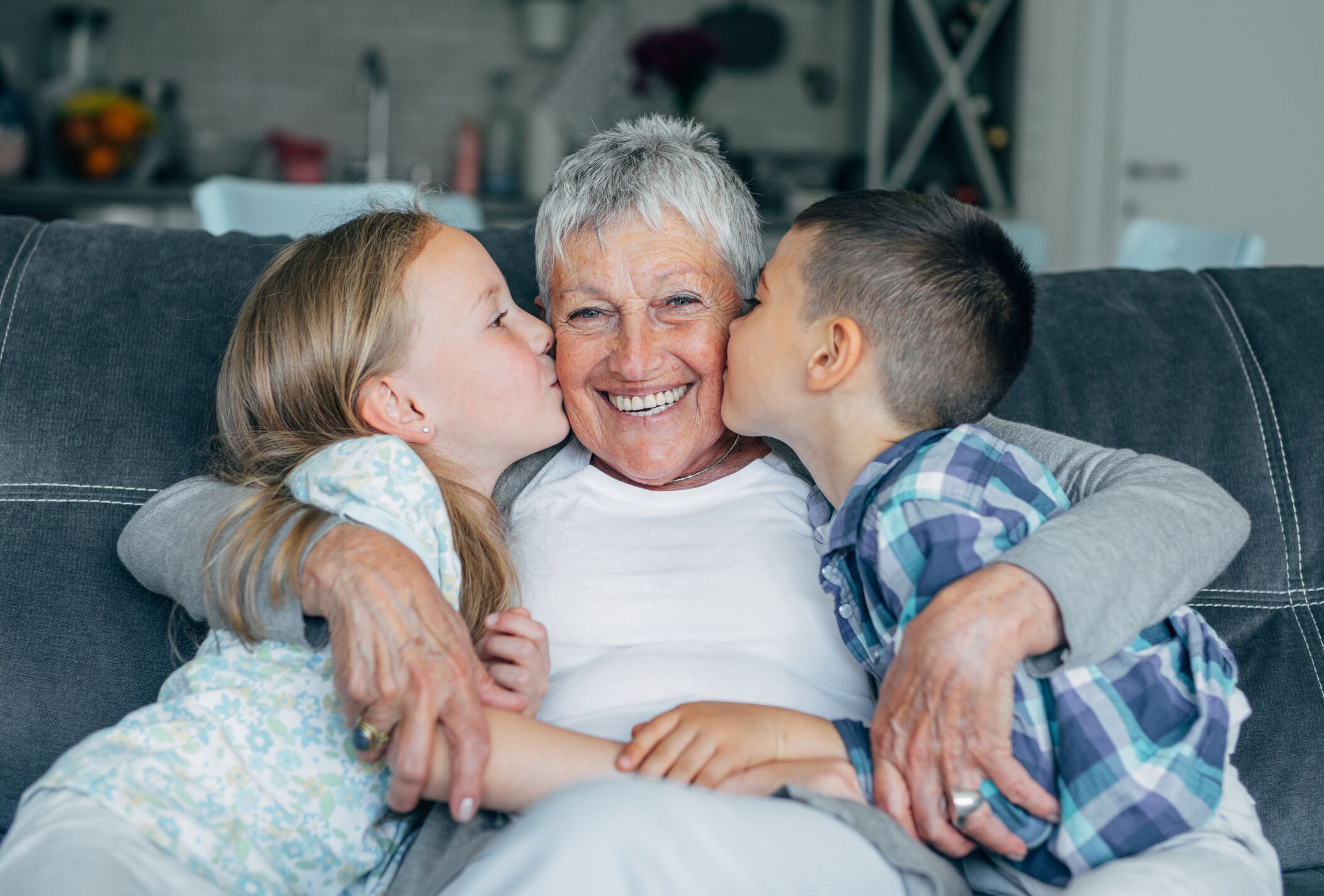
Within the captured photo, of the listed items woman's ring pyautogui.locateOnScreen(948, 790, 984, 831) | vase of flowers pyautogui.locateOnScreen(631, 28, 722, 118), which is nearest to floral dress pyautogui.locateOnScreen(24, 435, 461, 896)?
woman's ring pyautogui.locateOnScreen(948, 790, 984, 831)

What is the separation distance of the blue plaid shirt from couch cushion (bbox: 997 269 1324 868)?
327mm

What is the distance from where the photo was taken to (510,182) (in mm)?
4805

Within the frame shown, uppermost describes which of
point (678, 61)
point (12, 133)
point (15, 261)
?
point (678, 61)

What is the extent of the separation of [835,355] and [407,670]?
58cm

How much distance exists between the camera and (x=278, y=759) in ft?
3.77

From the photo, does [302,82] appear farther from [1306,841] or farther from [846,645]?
[1306,841]

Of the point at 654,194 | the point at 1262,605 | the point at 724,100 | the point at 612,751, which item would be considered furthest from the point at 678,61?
the point at 612,751

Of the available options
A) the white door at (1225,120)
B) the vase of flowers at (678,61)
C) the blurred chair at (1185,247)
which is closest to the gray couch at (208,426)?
the blurred chair at (1185,247)

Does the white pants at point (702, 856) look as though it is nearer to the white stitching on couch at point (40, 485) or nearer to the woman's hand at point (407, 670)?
the woman's hand at point (407, 670)

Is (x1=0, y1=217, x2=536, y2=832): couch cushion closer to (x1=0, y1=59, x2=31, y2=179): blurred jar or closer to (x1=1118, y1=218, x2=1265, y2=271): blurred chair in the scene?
(x1=1118, y1=218, x2=1265, y2=271): blurred chair

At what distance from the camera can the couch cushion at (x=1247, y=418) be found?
1.42 m

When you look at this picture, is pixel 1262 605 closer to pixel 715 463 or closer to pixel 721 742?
pixel 715 463

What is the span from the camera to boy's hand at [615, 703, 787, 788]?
1.07 meters

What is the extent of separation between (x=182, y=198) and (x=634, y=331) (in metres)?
3.39
